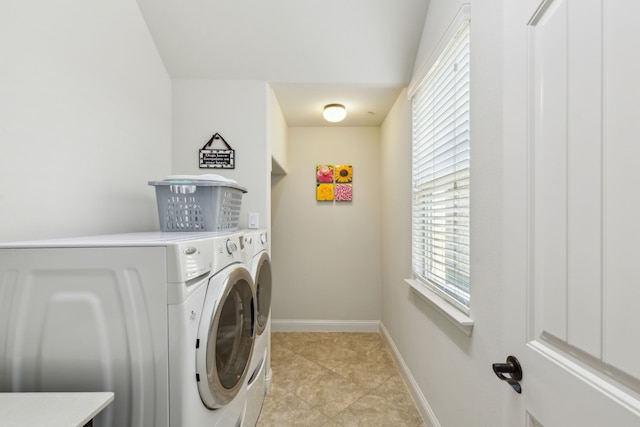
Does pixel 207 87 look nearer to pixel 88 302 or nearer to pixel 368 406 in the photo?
pixel 88 302

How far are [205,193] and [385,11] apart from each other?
156cm

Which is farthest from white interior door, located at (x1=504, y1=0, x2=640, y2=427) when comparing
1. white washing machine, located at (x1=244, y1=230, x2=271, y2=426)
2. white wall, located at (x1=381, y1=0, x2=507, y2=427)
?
white washing machine, located at (x1=244, y1=230, x2=271, y2=426)

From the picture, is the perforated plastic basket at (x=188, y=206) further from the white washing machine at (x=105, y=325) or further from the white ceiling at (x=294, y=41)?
the white ceiling at (x=294, y=41)

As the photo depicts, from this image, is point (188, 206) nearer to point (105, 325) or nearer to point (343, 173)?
point (105, 325)

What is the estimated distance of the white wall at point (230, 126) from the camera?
7.26 feet

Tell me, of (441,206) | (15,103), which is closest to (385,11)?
(441,206)

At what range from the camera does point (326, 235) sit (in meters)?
3.43

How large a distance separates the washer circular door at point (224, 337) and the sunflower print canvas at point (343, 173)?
2.10 m

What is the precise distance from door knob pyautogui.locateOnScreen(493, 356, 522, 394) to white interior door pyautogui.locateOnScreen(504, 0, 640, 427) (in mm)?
17

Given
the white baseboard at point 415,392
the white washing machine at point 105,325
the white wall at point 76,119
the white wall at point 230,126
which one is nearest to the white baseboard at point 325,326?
the white baseboard at point 415,392

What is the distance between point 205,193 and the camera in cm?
155

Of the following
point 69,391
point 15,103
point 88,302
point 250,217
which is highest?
point 15,103

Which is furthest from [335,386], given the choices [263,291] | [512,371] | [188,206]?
[512,371]

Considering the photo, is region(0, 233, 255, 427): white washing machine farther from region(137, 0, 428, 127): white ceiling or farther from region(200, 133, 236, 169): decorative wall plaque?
region(137, 0, 428, 127): white ceiling
